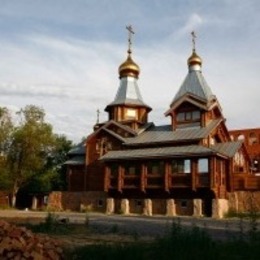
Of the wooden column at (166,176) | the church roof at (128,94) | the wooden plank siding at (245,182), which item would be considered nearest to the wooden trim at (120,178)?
the wooden column at (166,176)

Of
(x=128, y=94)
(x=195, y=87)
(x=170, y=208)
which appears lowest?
(x=170, y=208)

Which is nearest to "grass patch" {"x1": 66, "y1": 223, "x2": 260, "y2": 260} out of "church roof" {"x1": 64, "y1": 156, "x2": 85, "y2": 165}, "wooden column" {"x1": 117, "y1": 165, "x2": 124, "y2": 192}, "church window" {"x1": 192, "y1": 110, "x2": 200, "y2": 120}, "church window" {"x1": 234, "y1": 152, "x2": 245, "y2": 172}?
"wooden column" {"x1": 117, "y1": 165, "x2": 124, "y2": 192}

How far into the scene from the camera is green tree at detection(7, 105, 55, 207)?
4319 centimetres

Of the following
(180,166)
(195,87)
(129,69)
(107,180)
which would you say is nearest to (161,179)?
(180,166)

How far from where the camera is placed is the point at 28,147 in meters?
43.5

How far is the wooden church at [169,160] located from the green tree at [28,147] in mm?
3494

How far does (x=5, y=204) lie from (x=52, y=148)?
691 cm

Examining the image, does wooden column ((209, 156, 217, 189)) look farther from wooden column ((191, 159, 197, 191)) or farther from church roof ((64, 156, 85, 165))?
church roof ((64, 156, 85, 165))

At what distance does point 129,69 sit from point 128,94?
9.65 ft

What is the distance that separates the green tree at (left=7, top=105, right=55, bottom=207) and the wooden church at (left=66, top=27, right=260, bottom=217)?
3.49 m

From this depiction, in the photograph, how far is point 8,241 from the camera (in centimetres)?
982

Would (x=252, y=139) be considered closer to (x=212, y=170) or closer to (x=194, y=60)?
(x=194, y=60)

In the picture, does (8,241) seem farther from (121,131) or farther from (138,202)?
(121,131)

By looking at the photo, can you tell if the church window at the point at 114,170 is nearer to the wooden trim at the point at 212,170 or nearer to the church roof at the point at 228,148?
the church roof at the point at 228,148
